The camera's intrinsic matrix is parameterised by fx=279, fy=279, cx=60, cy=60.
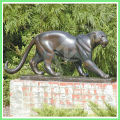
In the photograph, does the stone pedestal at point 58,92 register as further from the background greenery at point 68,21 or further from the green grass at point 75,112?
the background greenery at point 68,21

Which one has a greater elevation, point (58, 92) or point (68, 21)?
point (68, 21)

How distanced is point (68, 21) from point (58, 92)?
3.32 m

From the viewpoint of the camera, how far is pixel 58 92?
17.9 feet

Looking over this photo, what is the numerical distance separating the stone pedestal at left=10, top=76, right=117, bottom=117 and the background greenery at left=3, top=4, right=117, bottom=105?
2144 mm

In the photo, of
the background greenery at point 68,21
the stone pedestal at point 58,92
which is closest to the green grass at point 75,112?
the stone pedestal at point 58,92

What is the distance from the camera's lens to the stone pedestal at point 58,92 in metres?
5.34

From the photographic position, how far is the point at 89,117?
5.19 meters

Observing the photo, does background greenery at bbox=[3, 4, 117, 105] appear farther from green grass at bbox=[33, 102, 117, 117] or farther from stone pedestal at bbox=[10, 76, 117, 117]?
green grass at bbox=[33, 102, 117, 117]

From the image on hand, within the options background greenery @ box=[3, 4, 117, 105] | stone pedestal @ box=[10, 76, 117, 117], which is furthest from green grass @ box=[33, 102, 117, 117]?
background greenery @ box=[3, 4, 117, 105]

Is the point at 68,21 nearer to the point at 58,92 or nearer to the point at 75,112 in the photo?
the point at 58,92

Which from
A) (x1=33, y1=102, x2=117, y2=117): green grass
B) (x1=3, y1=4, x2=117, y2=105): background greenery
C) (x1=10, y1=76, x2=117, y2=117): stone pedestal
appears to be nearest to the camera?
(x1=33, y1=102, x2=117, y2=117): green grass

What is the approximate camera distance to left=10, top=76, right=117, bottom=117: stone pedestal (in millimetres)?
5340

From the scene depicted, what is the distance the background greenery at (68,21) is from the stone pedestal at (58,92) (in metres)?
2.14

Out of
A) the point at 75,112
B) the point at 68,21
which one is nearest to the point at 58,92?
the point at 75,112
